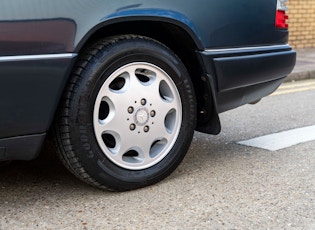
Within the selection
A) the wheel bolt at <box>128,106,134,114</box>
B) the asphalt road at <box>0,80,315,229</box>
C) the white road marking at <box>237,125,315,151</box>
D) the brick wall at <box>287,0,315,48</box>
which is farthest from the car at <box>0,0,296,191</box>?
the brick wall at <box>287,0,315,48</box>

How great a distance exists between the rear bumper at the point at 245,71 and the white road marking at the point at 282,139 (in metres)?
0.51

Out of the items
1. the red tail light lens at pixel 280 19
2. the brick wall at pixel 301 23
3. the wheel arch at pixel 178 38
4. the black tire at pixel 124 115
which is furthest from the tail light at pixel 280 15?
the brick wall at pixel 301 23

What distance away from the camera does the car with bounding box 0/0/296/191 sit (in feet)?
7.85

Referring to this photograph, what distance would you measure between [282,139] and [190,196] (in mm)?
1501

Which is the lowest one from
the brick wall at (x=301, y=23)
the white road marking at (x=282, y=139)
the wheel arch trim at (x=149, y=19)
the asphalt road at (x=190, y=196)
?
the brick wall at (x=301, y=23)

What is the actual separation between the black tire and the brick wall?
8513 mm

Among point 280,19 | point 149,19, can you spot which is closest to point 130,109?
point 149,19

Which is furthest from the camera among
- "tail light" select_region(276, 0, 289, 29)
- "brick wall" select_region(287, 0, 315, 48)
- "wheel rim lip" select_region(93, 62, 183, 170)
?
"brick wall" select_region(287, 0, 315, 48)

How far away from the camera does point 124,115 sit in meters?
2.75

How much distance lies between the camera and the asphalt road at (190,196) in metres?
2.55

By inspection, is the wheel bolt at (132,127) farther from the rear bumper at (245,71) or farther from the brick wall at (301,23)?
the brick wall at (301,23)

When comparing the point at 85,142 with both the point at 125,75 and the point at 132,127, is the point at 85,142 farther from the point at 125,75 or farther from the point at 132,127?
the point at 125,75

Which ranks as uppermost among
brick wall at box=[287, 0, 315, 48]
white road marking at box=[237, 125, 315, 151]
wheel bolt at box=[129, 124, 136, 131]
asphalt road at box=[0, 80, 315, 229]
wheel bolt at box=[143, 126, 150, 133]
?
wheel bolt at box=[129, 124, 136, 131]

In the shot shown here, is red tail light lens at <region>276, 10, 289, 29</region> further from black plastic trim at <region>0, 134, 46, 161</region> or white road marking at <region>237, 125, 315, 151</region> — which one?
black plastic trim at <region>0, 134, 46, 161</region>
